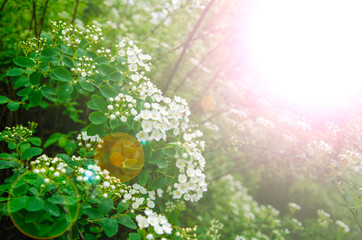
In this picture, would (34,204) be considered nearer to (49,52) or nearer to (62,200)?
(62,200)

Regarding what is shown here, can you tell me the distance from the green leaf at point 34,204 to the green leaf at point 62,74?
1.95 feet

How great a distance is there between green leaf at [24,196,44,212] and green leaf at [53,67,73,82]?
59 centimetres

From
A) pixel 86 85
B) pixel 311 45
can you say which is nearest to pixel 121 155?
pixel 86 85

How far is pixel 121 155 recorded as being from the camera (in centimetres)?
130

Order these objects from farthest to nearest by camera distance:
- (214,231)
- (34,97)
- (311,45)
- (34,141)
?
(311,45)
(214,231)
(34,141)
(34,97)

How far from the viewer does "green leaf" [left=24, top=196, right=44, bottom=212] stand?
3.09ft

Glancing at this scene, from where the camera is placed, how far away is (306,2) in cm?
286

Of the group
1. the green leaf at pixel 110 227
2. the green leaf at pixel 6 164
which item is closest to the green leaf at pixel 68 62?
the green leaf at pixel 6 164

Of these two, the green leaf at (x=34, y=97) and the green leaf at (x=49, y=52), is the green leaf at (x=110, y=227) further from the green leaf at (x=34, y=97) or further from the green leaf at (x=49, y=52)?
the green leaf at (x=49, y=52)

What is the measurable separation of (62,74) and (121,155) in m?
0.53

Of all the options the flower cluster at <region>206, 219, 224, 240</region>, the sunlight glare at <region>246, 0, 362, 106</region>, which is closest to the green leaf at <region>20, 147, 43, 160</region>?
the flower cluster at <region>206, 219, 224, 240</region>

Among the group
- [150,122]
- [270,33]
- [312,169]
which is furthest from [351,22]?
[150,122]

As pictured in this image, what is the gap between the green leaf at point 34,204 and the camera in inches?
37.1

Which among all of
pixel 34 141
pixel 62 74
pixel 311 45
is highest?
pixel 311 45
